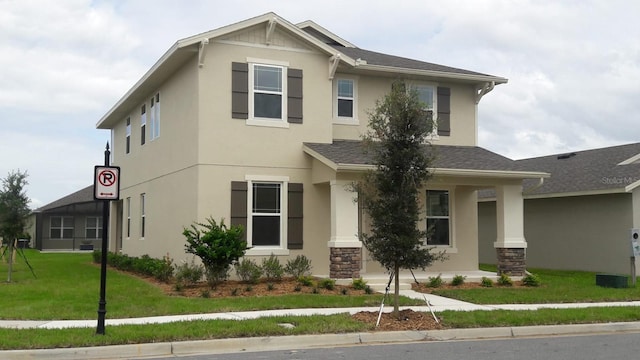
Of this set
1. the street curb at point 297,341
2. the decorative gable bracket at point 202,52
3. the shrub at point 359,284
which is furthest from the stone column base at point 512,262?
the decorative gable bracket at point 202,52

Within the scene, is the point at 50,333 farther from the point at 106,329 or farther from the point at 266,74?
the point at 266,74

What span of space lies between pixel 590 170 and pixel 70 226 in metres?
34.7

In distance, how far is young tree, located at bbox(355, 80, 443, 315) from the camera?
12.2 meters

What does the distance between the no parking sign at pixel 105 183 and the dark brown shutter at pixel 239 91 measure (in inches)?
311

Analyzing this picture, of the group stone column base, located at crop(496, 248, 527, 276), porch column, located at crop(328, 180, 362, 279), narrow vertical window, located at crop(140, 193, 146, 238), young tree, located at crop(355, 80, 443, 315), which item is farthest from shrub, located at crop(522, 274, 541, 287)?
narrow vertical window, located at crop(140, 193, 146, 238)

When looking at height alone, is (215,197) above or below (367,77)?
below

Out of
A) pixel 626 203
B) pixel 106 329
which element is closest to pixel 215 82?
pixel 106 329

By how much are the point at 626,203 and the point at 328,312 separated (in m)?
13.3

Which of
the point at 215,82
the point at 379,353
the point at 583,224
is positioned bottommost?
the point at 379,353

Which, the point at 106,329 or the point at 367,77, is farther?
the point at 367,77

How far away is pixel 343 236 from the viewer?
17266 mm

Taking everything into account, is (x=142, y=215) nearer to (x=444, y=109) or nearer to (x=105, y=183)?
(x=444, y=109)

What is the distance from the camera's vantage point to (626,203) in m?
22.0

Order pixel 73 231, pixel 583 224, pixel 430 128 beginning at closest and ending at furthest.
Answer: pixel 430 128 → pixel 583 224 → pixel 73 231
